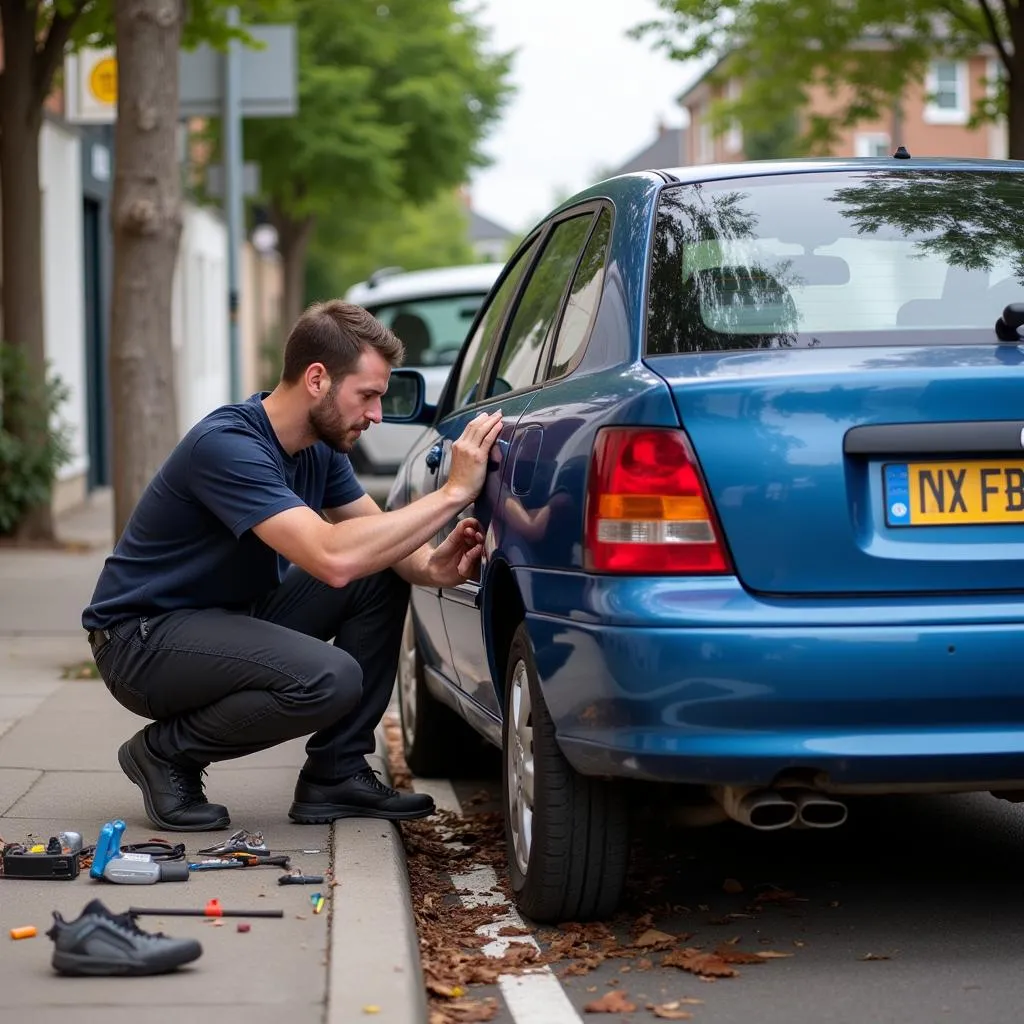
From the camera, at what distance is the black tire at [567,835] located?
14.7 feet

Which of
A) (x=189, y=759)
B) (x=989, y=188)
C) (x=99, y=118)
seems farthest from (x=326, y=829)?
(x=99, y=118)

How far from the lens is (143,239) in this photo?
32.0 feet

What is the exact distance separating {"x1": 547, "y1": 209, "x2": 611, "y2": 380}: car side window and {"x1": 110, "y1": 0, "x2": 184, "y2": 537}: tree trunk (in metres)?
5.10

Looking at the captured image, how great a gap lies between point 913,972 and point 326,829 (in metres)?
1.80

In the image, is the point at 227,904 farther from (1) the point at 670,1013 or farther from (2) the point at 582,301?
(2) the point at 582,301

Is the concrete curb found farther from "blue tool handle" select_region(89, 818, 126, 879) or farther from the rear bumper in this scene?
the rear bumper

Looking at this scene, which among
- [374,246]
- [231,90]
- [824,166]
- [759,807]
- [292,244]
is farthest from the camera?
[374,246]

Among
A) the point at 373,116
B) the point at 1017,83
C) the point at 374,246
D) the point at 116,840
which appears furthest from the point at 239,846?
the point at 374,246

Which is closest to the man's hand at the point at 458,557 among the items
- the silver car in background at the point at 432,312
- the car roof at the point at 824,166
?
the car roof at the point at 824,166

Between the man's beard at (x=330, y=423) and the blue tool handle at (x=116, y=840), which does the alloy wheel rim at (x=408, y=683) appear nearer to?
the man's beard at (x=330, y=423)

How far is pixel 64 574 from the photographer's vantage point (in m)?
13.3

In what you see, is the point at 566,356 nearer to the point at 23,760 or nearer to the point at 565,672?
the point at 565,672

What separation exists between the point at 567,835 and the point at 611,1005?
19.1 inches

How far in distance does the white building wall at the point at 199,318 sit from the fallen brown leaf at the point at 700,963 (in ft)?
76.0
